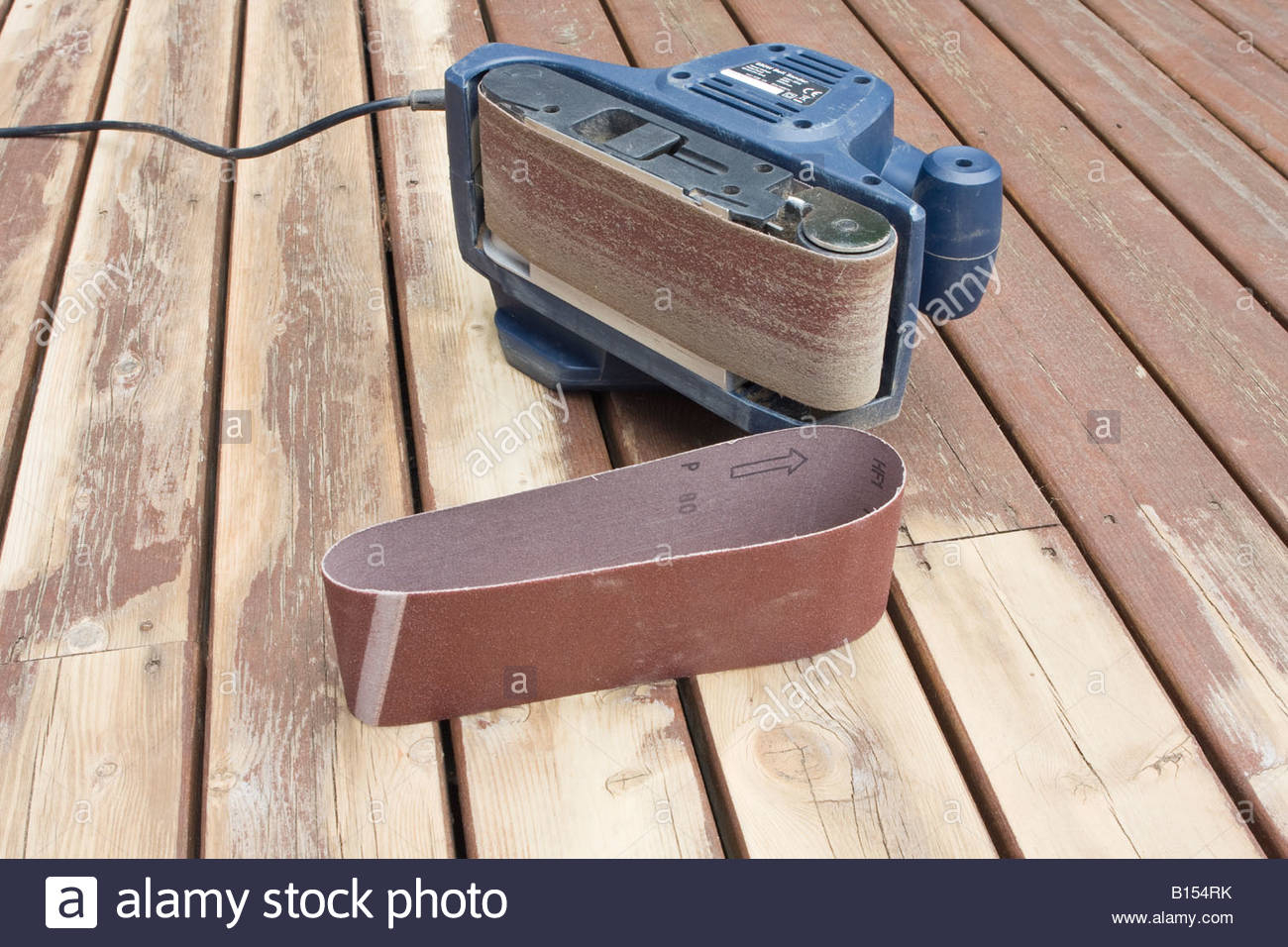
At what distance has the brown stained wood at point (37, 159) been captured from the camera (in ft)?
4.14

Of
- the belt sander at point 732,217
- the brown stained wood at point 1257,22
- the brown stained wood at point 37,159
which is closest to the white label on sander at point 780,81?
the belt sander at point 732,217

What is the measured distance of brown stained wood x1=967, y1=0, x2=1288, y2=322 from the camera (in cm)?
142

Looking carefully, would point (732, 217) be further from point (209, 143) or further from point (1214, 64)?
point (1214, 64)

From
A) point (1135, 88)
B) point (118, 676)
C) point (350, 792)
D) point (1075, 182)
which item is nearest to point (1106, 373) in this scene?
point (1075, 182)

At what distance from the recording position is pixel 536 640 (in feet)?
2.92

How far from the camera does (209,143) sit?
1562 millimetres

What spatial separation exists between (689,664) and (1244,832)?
15.7 inches

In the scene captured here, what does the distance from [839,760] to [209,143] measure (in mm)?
1121

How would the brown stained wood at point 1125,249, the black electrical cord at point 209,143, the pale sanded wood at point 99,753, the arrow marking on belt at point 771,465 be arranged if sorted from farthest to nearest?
1. the black electrical cord at point 209,143
2. the brown stained wood at point 1125,249
3. the arrow marking on belt at point 771,465
4. the pale sanded wood at point 99,753

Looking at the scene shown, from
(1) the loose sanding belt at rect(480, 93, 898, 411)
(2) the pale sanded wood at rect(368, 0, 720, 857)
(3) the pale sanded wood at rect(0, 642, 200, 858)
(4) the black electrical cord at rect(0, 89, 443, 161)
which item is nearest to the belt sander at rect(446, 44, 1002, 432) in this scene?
(1) the loose sanding belt at rect(480, 93, 898, 411)

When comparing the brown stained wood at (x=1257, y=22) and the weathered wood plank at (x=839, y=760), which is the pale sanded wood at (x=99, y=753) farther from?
the brown stained wood at (x=1257, y=22)

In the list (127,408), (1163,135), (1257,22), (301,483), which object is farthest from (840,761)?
(1257,22)

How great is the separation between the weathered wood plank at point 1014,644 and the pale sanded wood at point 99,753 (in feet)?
1.27

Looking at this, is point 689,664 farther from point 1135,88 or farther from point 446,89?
point 1135,88
